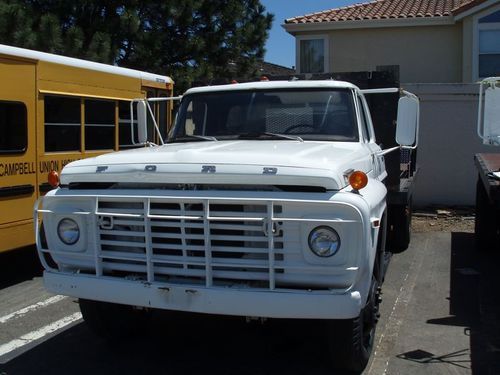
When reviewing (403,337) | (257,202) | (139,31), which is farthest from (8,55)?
(139,31)

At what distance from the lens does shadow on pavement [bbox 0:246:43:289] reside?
7.34m

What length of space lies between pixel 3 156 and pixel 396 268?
4902mm

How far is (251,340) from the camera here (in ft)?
16.6

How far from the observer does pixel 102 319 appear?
4.82 m

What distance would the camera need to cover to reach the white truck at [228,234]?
3.61m

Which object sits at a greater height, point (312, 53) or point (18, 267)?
point (312, 53)

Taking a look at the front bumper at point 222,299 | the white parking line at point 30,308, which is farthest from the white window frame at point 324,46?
the front bumper at point 222,299

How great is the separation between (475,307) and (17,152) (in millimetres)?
5176

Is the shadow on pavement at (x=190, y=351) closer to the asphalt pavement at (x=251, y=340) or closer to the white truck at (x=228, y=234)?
the asphalt pavement at (x=251, y=340)

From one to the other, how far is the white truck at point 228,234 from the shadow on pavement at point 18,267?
305 cm

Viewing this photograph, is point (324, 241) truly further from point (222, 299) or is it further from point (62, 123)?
point (62, 123)

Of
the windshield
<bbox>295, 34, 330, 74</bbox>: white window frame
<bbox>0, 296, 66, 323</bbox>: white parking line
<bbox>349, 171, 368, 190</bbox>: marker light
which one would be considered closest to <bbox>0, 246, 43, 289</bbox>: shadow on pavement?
<bbox>0, 296, 66, 323</bbox>: white parking line

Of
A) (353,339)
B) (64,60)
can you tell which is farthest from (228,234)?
(64,60)

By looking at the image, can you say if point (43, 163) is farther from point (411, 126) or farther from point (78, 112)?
point (411, 126)
